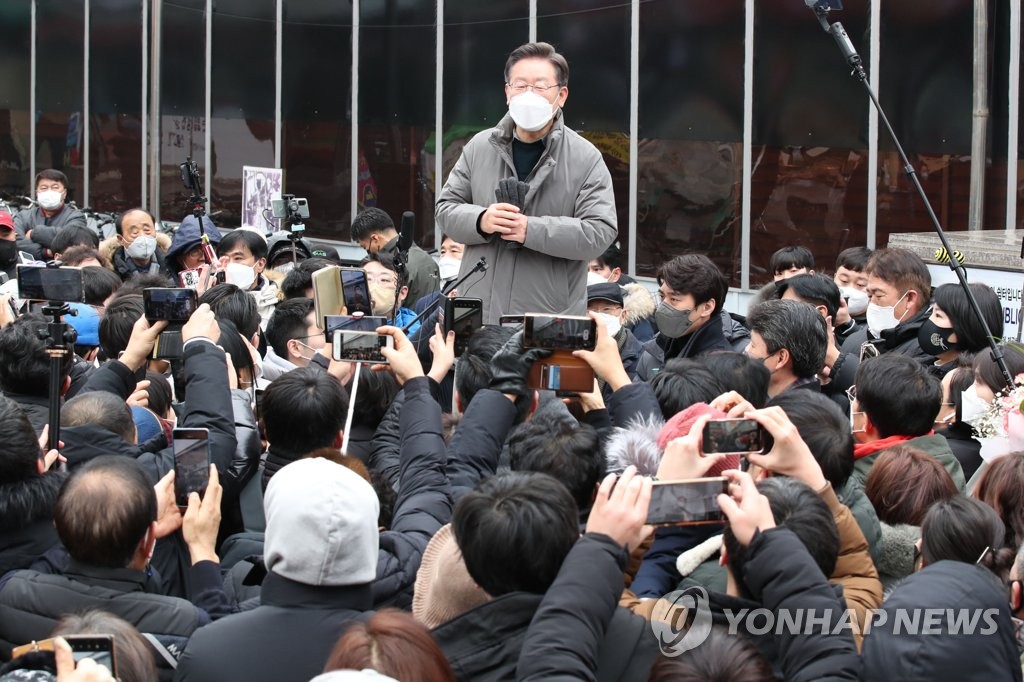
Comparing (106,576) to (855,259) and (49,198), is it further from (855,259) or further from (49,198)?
(49,198)

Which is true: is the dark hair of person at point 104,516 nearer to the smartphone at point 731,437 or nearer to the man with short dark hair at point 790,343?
the smartphone at point 731,437

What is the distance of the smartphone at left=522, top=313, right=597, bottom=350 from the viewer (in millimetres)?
3848

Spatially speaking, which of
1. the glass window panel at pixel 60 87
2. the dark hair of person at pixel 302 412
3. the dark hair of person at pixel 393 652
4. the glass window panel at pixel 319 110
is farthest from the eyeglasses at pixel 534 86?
the glass window panel at pixel 60 87

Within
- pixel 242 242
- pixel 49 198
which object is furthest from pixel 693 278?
pixel 49 198

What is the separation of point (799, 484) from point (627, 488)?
0.51 meters

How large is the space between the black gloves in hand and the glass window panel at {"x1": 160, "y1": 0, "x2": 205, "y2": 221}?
13.8 m

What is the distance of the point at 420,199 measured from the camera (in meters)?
14.2

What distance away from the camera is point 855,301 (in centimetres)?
773

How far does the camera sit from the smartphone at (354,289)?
4840 millimetres

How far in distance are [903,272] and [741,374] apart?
2.39m

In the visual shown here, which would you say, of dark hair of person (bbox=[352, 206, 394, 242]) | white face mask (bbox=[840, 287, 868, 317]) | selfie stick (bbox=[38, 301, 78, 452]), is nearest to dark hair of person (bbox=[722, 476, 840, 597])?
selfie stick (bbox=[38, 301, 78, 452])

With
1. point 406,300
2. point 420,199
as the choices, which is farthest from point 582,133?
point 406,300

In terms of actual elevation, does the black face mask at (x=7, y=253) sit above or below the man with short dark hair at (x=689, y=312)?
above

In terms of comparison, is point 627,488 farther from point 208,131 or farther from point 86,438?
point 208,131
